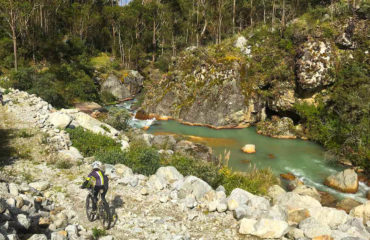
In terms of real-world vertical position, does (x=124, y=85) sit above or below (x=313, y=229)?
above

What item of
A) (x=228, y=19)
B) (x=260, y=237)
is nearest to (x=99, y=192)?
(x=260, y=237)

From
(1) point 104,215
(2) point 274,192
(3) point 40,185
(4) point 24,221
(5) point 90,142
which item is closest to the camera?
(4) point 24,221

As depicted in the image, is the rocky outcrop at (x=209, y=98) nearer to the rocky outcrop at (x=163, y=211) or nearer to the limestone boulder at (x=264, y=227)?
the rocky outcrop at (x=163, y=211)

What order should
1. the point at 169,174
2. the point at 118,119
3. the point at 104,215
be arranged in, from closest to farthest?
the point at 104,215 → the point at 169,174 → the point at 118,119

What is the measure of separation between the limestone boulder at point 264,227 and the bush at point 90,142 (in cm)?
880

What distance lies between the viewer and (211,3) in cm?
5900

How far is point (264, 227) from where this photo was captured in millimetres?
9062

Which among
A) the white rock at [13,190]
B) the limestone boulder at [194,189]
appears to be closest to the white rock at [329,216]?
the limestone boulder at [194,189]

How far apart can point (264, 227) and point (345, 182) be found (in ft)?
36.6

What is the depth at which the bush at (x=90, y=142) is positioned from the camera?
15.2 m

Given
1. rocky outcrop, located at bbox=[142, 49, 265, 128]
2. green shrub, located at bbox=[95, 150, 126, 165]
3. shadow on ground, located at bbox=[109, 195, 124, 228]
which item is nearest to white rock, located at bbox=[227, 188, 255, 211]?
shadow on ground, located at bbox=[109, 195, 124, 228]

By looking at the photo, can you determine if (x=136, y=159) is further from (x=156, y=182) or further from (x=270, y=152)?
(x=270, y=152)

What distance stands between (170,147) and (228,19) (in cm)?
4207

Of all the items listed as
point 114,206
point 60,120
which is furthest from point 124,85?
point 114,206
